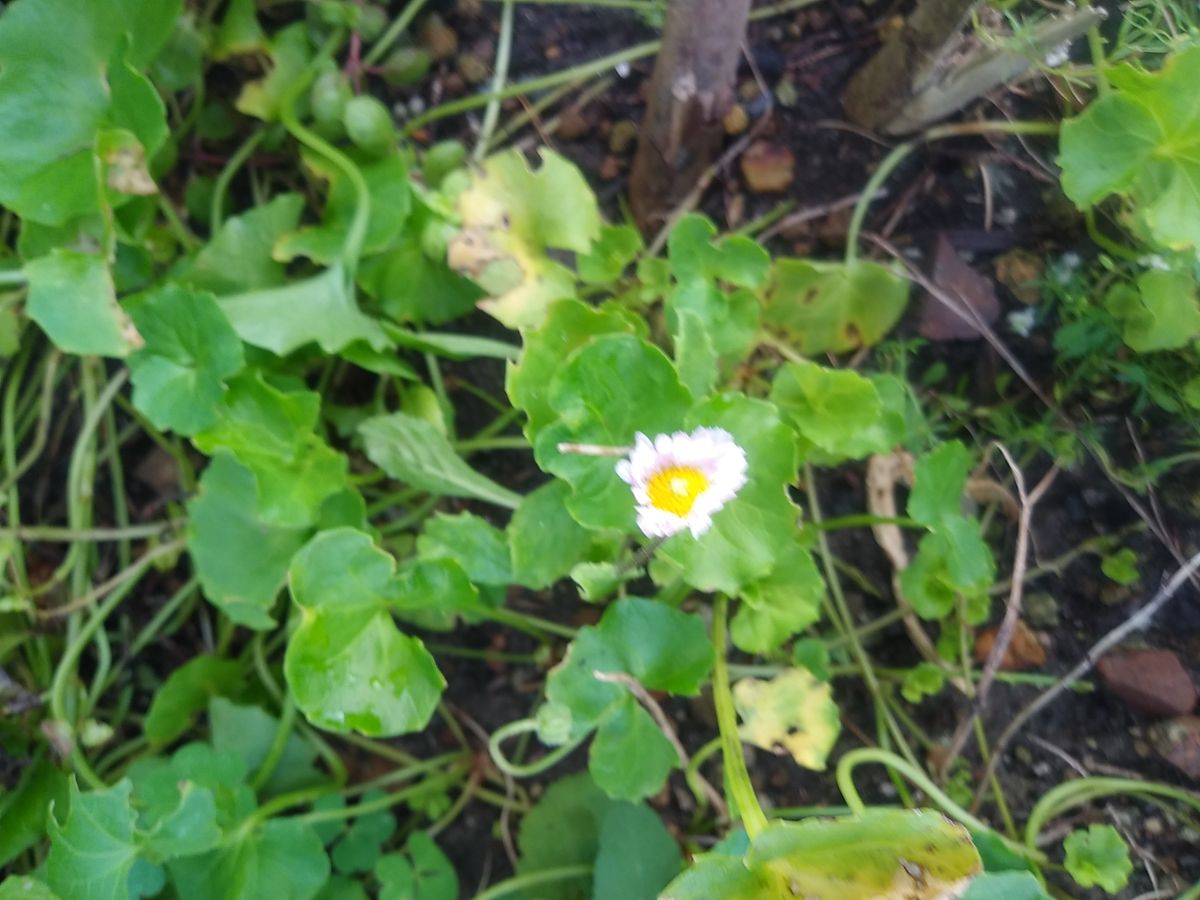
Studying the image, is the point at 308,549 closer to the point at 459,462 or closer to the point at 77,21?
the point at 459,462

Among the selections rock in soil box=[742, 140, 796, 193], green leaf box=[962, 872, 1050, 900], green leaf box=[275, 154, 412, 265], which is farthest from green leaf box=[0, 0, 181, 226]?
green leaf box=[962, 872, 1050, 900]

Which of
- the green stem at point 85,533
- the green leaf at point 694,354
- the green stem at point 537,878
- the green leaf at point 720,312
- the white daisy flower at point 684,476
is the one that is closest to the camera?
the white daisy flower at point 684,476

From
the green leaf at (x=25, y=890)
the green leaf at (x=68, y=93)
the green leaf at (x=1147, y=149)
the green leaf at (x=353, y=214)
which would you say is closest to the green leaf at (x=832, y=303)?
the green leaf at (x=1147, y=149)

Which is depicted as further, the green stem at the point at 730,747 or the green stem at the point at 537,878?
the green stem at the point at 537,878

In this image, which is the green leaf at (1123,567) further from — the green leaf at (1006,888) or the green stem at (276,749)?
the green stem at (276,749)

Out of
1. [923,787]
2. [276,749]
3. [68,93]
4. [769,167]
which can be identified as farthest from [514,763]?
[68,93]

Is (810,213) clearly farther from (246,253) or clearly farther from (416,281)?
(246,253)

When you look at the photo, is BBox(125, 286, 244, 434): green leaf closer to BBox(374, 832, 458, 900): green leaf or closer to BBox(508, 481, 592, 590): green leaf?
BBox(508, 481, 592, 590): green leaf
